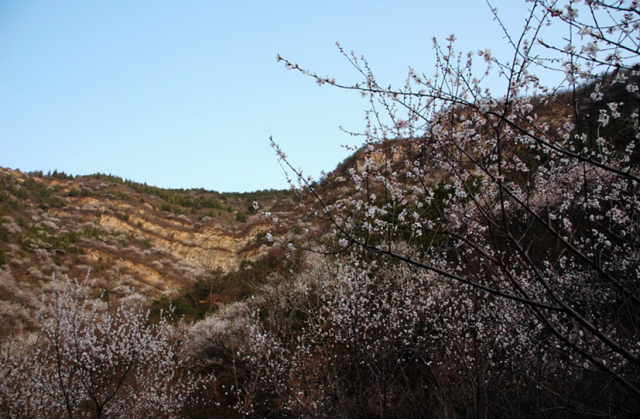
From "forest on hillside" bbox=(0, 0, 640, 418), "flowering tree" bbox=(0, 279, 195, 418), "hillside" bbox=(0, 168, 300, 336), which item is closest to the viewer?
"forest on hillside" bbox=(0, 0, 640, 418)

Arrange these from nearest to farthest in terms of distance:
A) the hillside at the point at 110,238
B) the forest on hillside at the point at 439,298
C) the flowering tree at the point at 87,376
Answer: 1. the forest on hillside at the point at 439,298
2. the flowering tree at the point at 87,376
3. the hillside at the point at 110,238

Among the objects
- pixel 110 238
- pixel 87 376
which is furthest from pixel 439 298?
pixel 110 238

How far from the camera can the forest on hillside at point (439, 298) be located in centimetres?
236

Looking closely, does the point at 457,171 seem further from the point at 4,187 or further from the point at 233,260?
the point at 4,187

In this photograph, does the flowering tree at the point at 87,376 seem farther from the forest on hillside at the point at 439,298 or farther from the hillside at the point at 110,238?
the hillside at the point at 110,238

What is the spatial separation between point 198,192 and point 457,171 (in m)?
73.9

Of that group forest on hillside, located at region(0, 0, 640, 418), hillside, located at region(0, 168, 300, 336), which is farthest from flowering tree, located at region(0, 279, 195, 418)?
hillside, located at region(0, 168, 300, 336)

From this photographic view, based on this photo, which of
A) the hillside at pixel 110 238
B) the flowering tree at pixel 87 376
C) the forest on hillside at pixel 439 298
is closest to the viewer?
the forest on hillside at pixel 439 298

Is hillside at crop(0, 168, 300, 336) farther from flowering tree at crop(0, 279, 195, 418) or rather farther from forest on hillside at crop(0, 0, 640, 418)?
forest on hillside at crop(0, 0, 640, 418)

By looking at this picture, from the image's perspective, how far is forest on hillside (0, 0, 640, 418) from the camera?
2355 millimetres

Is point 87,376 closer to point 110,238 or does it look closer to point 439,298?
point 439,298

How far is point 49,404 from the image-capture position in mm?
11961

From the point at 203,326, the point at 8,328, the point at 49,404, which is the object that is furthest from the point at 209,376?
the point at 8,328

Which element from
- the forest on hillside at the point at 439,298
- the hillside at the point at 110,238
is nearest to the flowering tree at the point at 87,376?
the forest on hillside at the point at 439,298
